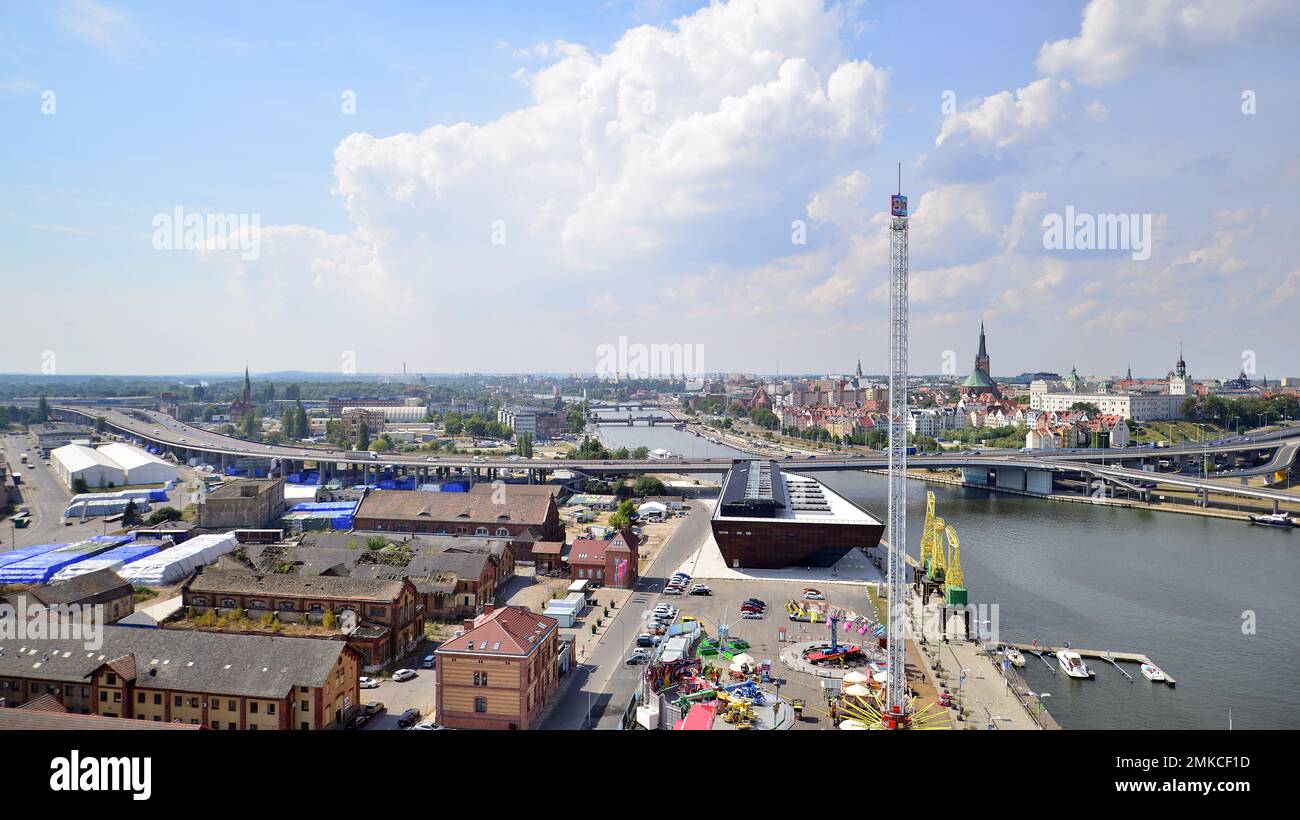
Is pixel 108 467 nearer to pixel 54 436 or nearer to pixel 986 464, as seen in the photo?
pixel 54 436

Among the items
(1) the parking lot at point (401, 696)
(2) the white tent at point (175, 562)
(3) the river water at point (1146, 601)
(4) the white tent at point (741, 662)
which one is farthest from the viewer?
(2) the white tent at point (175, 562)

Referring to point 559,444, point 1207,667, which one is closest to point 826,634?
point 1207,667

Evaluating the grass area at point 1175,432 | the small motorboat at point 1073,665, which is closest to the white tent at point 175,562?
the small motorboat at point 1073,665

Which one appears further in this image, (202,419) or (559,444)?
(202,419)

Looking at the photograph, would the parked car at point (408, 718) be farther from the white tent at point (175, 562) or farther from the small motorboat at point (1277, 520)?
the small motorboat at point (1277, 520)

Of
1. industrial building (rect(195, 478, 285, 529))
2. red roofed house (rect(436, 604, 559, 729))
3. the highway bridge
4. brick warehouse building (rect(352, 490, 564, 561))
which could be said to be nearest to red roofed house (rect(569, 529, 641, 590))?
brick warehouse building (rect(352, 490, 564, 561))

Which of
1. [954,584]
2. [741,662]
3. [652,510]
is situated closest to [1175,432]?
[652,510]
